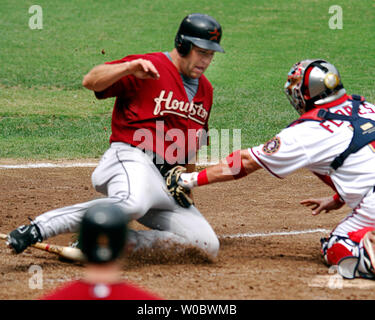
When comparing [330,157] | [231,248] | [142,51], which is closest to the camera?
[330,157]

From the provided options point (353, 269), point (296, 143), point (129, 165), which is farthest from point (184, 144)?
point (353, 269)

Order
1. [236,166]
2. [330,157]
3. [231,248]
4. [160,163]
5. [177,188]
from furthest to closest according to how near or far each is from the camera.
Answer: [231,248], [160,163], [177,188], [236,166], [330,157]

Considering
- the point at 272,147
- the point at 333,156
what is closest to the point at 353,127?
the point at 333,156

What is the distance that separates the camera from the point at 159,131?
517cm

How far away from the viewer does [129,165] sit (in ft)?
16.3

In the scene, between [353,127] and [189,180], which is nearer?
[353,127]

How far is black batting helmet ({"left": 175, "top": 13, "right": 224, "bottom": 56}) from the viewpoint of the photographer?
511cm

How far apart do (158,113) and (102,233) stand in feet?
10.5

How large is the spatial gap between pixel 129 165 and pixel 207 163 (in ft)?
12.6

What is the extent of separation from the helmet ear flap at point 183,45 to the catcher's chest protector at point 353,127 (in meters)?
1.12

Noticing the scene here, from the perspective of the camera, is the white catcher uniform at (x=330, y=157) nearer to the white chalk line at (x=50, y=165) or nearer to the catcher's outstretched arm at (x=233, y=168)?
the catcher's outstretched arm at (x=233, y=168)

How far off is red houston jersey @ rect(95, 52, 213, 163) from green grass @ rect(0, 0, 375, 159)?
13.5ft


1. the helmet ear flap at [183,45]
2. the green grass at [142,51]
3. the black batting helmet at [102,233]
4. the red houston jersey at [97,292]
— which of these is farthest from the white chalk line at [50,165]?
the black batting helmet at [102,233]

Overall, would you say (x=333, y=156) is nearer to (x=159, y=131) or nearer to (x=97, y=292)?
(x=159, y=131)
